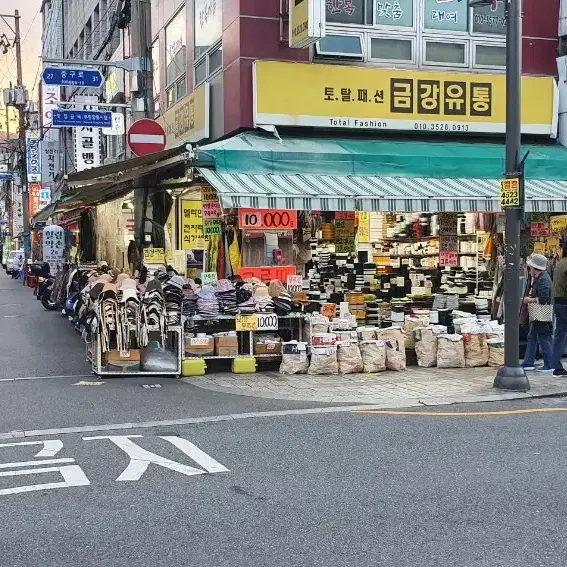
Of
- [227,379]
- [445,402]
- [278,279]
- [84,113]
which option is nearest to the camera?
[445,402]

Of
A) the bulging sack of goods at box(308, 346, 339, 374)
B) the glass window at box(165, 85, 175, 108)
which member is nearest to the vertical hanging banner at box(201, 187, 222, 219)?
the bulging sack of goods at box(308, 346, 339, 374)

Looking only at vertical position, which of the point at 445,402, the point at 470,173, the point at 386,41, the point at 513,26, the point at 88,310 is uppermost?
the point at 386,41

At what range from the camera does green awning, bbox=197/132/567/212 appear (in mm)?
11656

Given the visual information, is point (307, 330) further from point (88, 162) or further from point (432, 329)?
point (88, 162)

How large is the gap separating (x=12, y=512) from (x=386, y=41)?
1143 centimetres

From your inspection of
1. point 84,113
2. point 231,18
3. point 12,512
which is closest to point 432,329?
point 231,18

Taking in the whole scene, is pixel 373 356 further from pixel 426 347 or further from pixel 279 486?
pixel 279 486

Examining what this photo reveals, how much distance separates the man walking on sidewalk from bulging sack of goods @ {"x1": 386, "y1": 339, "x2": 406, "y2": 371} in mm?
2211

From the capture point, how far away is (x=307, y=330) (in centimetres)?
1155

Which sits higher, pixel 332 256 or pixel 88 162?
pixel 88 162

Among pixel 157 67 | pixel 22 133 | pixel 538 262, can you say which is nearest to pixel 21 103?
pixel 22 133

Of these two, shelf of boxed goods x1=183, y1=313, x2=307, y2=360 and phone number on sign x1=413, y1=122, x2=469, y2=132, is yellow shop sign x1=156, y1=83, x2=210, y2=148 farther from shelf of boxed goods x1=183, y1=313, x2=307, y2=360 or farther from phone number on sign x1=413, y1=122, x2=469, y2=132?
shelf of boxed goods x1=183, y1=313, x2=307, y2=360

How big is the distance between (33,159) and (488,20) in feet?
98.1

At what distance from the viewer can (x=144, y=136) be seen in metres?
13.9
